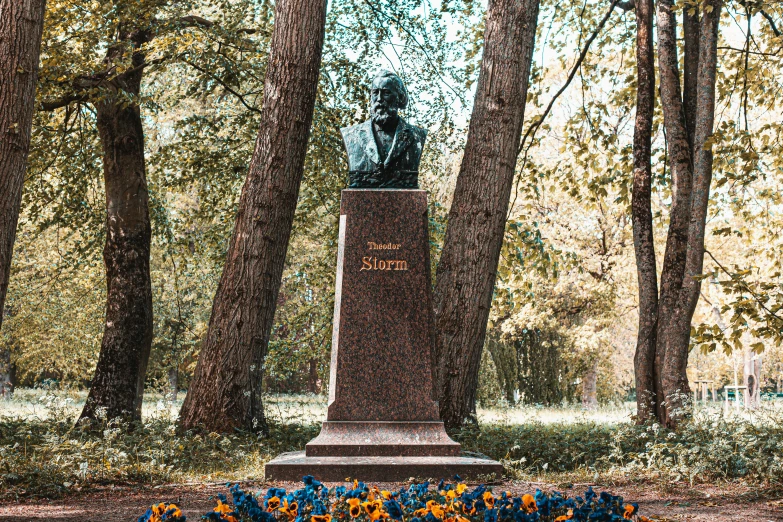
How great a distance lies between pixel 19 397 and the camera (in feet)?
81.9

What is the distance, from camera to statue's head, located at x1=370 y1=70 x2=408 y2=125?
7430 mm

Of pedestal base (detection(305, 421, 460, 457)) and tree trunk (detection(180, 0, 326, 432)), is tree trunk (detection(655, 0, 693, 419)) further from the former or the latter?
tree trunk (detection(180, 0, 326, 432))

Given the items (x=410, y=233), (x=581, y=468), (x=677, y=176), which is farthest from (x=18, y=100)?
(x=677, y=176)

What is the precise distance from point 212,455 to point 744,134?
8382mm

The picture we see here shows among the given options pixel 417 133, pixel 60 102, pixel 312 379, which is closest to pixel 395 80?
pixel 417 133

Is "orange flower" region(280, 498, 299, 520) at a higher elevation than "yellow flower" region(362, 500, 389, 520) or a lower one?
lower

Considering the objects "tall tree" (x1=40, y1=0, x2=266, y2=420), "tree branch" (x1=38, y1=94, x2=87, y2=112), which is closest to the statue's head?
"tall tree" (x1=40, y1=0, x2=266, y2=420)

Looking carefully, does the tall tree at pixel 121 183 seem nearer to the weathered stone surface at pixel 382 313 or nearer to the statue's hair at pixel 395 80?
the statue's hair at pixel 395 80

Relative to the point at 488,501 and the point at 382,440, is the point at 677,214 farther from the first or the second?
the point at 488,501

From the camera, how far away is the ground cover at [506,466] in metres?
6.09

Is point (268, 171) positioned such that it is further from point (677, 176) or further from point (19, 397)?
point (19, 397)

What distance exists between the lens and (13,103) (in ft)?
20.2

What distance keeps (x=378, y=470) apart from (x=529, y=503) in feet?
7.80

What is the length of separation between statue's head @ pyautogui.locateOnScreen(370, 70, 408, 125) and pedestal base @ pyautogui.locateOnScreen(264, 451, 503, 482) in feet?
10.1
